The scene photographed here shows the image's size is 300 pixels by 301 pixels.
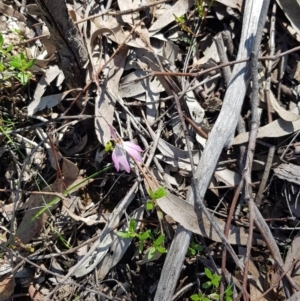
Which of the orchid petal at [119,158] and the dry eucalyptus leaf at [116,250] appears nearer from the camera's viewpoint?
the orchid petal at [119,158]

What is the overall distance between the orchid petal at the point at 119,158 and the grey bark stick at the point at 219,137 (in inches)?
11.4

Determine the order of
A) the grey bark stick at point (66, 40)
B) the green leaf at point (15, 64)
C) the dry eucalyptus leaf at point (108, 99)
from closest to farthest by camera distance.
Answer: the grey bark stick at point (66, 40) → the green leaf at point (15, 64) → the dry eucalyptus leaf at point (108, 99)

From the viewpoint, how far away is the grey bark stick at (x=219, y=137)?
1.81 metres

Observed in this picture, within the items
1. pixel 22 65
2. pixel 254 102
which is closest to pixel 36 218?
pixel 22 65

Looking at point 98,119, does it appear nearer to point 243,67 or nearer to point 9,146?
point 9,146

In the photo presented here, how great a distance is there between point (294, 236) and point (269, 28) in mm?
963

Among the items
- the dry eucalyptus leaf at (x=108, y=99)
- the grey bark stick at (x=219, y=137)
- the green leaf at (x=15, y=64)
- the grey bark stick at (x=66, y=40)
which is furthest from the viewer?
the dry eucalyptus leaf at (x=108, y=99)

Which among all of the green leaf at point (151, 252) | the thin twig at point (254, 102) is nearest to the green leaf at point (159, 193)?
the green leaf at point (151, 252)

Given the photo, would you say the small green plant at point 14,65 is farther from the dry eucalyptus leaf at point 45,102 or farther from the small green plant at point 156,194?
the small green plant at point 156,194

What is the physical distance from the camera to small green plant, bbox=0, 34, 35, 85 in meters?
1.93

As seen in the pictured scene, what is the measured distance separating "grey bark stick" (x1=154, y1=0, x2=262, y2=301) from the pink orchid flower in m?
0.26

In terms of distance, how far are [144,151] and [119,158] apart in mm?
182

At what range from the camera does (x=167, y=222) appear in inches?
76.4

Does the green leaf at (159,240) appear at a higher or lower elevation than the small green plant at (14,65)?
lower
